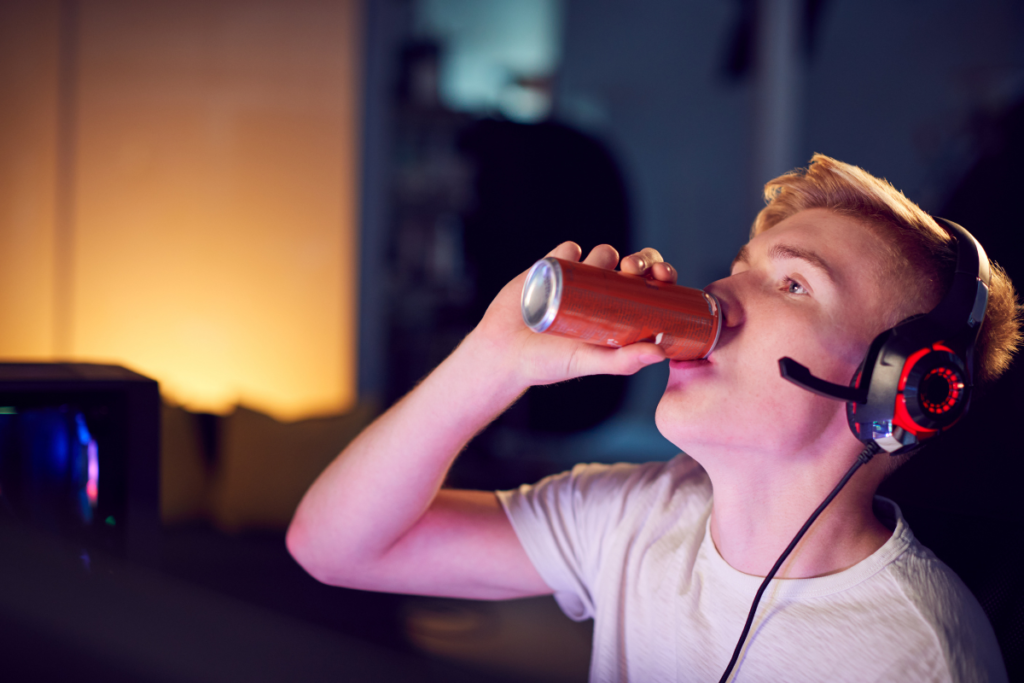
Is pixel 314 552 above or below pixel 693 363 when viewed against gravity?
below

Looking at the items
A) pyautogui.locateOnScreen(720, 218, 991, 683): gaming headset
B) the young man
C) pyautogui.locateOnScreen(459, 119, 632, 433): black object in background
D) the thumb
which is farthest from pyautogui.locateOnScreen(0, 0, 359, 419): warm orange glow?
pyautogui.locateOnScreen(720, 218, 991, 683): gaming headset

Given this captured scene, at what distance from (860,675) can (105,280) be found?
3.07 meters

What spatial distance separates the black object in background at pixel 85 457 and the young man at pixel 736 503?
309mm

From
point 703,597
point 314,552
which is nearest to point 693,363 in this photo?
point 703,597

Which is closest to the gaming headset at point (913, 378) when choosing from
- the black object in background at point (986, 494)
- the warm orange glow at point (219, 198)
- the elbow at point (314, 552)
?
the black object in background at point (986, 494)

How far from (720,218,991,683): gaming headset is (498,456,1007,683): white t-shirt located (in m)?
0.05

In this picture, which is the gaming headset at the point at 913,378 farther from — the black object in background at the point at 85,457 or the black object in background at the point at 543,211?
the black object in background at the point at 543,211

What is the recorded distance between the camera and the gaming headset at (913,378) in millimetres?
709

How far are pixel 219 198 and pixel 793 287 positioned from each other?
8.92ft

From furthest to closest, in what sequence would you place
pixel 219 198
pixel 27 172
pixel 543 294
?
pixel 219 198 → pixel 27 172 → pixel 543 294

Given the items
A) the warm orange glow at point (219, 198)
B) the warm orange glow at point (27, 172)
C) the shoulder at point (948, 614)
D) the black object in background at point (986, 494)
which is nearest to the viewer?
the shoulder at point (948, 614)

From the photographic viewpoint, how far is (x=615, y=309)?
2.32 feet

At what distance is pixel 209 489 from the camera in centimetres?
239

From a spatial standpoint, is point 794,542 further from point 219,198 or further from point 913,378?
point 219,198
